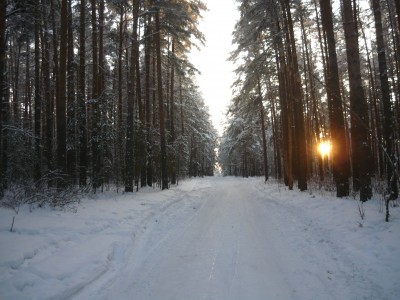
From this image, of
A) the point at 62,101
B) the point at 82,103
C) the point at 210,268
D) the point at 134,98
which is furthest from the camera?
the point at 134,98

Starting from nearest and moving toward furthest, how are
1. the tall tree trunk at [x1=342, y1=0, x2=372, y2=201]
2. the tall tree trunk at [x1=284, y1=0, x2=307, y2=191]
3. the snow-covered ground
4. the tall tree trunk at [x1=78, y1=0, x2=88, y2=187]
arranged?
the snow-covered ground → the tall tree trunk at [x1=342, y1=0, x2=372, y2=201] → the tall tree trunk at [x1=78, y1=0, x2=88, y2=187] → the tall tree trunk at [x1=284, y1=0, x2=307, y2=191]

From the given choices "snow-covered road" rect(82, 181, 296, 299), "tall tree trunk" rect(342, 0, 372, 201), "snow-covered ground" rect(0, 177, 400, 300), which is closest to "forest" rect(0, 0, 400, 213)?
"tall tree trunk" rect(342, 0, 372, 201)

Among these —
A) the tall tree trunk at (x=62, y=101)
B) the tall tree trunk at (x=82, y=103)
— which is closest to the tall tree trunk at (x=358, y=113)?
the tall tree trunk at (x=62, y=101)

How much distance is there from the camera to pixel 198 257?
18.6ft

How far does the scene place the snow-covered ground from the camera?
4.18m

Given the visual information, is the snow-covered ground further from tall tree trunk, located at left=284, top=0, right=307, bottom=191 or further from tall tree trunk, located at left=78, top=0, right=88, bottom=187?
tall tree trunk, located at left=284, top=0, right=307, bottom=191

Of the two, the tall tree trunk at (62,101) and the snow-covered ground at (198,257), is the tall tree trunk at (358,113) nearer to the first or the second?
the snow-covered ground at (198,257)

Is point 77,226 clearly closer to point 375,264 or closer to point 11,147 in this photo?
point 375,264

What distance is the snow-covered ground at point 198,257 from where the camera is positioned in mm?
4176

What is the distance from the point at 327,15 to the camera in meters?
9.98

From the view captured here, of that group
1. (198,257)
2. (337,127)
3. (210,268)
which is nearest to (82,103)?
(198,257)

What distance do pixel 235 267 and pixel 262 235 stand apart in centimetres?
240

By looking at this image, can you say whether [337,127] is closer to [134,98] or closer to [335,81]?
[335,81]

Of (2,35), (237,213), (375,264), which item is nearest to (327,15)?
(237,213)
